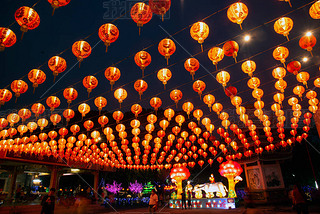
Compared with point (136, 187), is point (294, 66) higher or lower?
higher

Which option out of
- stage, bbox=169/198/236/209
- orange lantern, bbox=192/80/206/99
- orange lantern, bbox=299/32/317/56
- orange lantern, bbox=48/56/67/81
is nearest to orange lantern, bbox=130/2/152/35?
orange lantern, bbox=48/56/67/81

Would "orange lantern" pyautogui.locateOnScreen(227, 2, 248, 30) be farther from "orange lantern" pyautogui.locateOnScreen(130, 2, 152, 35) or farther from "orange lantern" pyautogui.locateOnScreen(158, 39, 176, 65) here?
"orange lantern" pyautogui.locateOnScreen(130, 2, 152, 35)

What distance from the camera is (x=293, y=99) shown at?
8.95m

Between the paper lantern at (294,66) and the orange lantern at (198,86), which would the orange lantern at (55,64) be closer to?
the orange lantern at (198,86)

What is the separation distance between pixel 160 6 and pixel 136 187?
28.8 metres

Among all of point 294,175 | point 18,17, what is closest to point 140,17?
point 18,17

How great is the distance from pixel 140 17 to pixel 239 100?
5631mm

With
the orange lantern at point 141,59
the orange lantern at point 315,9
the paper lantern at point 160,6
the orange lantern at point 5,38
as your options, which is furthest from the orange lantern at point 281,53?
the orange lantern at point 5,38

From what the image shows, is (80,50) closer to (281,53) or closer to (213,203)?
(281,53)

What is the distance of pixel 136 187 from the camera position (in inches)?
1168

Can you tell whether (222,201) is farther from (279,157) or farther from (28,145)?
(28,145)

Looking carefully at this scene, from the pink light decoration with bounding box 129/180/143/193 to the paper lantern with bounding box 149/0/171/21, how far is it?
27.8 meters

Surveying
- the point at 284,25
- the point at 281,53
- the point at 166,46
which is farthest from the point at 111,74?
the point at 281,53

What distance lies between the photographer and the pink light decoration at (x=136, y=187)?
29094 millimetres
